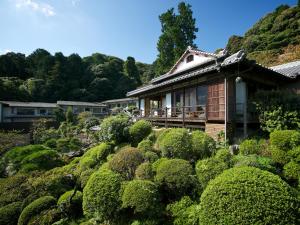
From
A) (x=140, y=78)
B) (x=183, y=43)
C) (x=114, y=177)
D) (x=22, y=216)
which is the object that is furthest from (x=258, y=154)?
(x=140, y=78)

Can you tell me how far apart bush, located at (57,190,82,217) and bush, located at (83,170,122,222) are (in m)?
1.44

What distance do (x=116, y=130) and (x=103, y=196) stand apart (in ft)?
17.9

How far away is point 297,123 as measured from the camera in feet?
25.7

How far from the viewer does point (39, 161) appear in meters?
10.6

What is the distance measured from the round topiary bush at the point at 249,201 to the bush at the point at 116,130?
7269mm

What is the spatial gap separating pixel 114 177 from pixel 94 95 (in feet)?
166

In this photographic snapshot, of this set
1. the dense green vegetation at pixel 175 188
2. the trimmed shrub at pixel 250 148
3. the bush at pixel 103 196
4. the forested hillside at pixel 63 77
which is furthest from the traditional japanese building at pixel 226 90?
the forested hillside at pixel 63 77

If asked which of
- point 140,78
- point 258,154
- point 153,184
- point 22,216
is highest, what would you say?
point 140,78

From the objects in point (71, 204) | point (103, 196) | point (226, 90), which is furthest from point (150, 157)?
point (226, 90)

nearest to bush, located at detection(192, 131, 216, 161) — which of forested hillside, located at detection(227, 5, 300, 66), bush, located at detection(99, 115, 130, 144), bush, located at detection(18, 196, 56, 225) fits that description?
bush, located at detection(99, 115, 130, 144)

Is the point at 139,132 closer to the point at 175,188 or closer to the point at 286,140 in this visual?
the point at 175,188

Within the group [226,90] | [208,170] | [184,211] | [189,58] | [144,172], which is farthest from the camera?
[189,58]

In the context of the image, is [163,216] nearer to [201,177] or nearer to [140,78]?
[201,177]

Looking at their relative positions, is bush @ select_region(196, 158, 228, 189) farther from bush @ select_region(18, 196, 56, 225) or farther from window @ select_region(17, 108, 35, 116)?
window @ select_region(17, 108, 35, 116)
